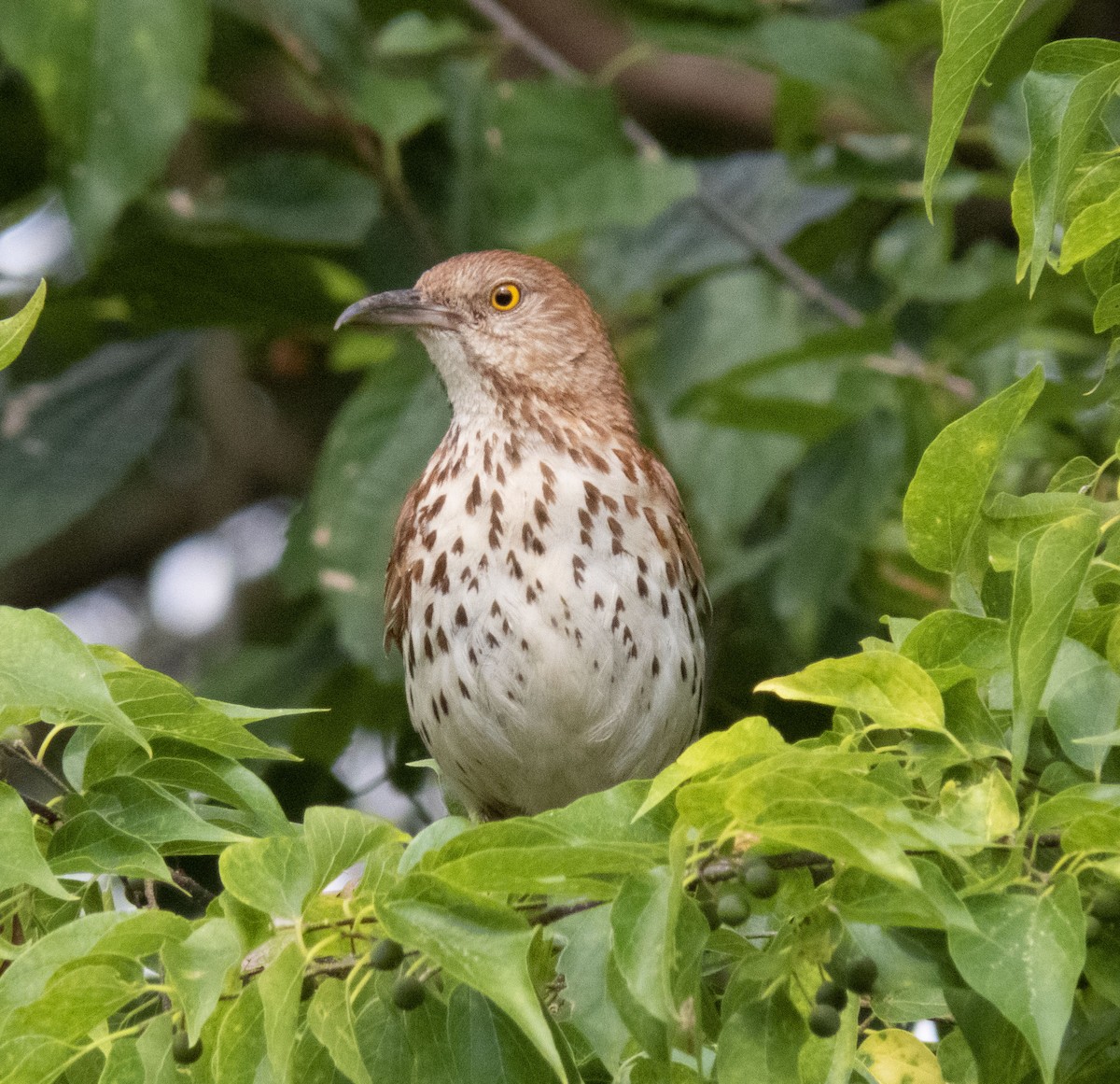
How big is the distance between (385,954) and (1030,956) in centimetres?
75

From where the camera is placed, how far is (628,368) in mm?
5996

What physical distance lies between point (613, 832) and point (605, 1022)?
231 millimetres

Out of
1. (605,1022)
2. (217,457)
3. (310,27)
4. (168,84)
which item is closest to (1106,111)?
(605,1022)

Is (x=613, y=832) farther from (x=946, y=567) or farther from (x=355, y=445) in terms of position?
(x=355, y=445)

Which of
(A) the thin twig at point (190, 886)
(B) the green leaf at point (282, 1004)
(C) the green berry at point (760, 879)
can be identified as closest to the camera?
(B) the green leaf at point (282, 1004)

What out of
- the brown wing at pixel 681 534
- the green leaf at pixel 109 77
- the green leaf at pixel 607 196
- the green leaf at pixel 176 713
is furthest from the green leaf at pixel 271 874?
the green leaf at pixel 607 196

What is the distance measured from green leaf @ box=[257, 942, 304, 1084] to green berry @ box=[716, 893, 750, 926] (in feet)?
1.60

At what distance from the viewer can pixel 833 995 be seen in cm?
201

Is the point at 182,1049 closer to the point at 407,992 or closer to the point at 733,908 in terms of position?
the point at 407,992

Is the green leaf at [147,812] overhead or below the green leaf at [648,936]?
below

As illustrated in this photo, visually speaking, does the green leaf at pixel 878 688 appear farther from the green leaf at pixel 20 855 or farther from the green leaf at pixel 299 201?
the green leaf at pixel 299 201

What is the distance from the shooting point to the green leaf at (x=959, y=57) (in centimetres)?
215

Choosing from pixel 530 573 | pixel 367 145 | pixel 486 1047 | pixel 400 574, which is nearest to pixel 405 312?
pixel 400 574

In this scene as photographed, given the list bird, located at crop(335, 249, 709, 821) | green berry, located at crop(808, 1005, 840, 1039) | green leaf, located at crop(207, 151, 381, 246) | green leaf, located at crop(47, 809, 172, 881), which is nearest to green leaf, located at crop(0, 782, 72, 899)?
green leaf, located at crop(47, 809, 172, 881)
